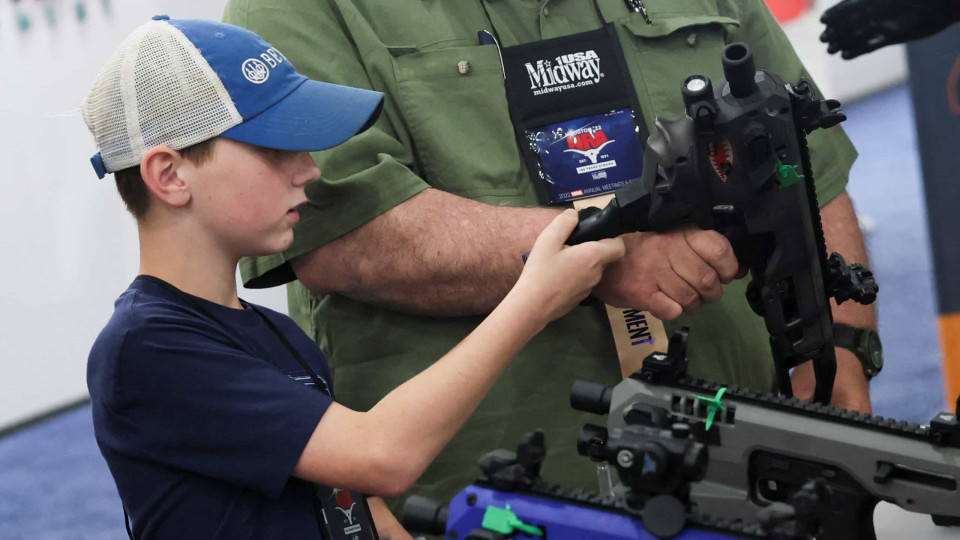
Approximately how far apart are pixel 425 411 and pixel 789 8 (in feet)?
13.7

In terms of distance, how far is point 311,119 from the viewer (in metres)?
1.33

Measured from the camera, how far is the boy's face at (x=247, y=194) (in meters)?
1.27

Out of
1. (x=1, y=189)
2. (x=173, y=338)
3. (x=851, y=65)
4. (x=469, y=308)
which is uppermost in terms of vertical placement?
(x=173, y=338)

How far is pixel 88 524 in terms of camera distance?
10.1 ft

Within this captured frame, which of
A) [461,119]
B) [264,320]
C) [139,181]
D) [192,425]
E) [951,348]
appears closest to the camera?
[192,425]

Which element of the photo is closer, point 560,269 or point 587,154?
Result: point 560,269

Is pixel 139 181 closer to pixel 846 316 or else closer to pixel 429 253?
pixel 429 253

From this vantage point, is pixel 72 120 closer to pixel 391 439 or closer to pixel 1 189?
pixel 1 189

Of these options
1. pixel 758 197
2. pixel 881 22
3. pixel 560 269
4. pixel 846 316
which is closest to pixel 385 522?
pixel 560 269

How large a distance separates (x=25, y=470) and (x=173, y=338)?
208cm

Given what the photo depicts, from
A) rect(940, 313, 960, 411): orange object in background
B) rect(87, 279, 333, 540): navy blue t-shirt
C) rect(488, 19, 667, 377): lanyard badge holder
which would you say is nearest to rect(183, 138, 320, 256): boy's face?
rect(87, 279, 333, 540): navy blue t-shirt

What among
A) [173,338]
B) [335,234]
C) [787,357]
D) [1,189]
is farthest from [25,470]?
[787,357]

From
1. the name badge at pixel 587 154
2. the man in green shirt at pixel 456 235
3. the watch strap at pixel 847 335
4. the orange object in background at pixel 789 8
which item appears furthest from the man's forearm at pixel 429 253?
the orange object in background at pixel 789 8

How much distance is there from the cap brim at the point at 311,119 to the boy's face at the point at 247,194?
2 cm
